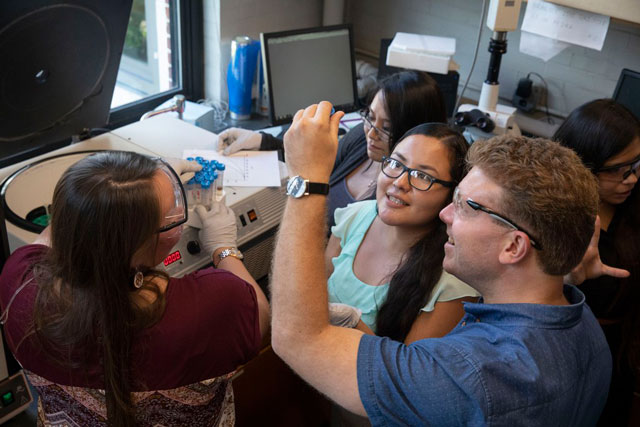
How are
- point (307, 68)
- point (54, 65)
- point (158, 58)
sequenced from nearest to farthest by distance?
point (54, 65), point (307, 68), point (158, 58)

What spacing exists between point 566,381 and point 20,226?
127 centimetres

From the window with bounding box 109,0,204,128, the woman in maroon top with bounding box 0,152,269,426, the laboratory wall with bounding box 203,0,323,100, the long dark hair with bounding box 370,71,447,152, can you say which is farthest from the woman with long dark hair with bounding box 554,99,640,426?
the window with bounding box 109,0,204,128

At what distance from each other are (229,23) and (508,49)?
4.40 ft

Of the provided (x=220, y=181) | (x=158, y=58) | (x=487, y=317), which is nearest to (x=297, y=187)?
(x=487, y=317)

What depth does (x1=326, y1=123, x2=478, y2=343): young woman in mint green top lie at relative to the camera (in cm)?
126

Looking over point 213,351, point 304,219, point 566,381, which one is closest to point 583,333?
point 566,381

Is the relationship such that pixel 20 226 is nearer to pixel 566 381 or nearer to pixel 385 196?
pixel 385 196

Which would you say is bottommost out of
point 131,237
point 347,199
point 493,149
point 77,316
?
point 347,199

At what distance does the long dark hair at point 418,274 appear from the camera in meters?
1.27

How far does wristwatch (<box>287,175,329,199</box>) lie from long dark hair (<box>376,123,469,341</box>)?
1.43 ft

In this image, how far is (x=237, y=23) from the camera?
2.58 metres

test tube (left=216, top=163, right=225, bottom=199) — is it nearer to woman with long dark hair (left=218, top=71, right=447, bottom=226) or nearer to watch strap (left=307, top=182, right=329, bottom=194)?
woman with long dark hair (left=218, top=71, right=447, bottom=226)

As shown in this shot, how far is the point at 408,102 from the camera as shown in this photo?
5.73ft

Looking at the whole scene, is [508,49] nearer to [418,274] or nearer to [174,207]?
[418,274]
